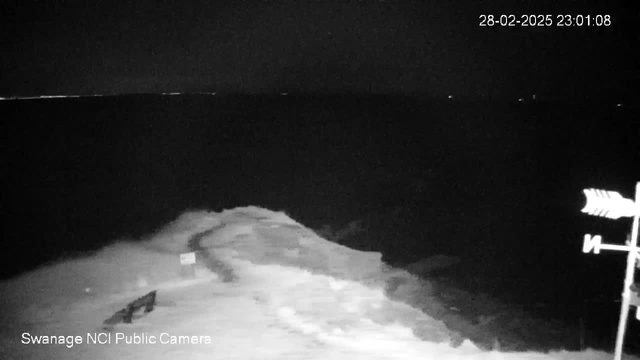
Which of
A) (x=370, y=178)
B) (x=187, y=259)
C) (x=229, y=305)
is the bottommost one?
(x=229, y=305)

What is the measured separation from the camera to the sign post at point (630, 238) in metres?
1.31

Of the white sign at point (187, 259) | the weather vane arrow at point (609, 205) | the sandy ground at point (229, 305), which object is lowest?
the sandy ground at point (229, 305)

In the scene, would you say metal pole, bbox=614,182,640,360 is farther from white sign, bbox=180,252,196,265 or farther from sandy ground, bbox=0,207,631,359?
white sign, bbox=180,252,196,265

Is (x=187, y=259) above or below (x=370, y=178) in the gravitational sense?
below

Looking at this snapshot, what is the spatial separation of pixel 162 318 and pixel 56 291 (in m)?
0.33

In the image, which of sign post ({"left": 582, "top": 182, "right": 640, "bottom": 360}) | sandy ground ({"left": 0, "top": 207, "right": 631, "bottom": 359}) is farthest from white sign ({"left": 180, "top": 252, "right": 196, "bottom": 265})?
sign post ({"left": 582, "top": 182, "right": 640, "bottom": 360})

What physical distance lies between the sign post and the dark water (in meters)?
0.12

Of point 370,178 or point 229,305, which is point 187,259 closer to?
point 229,305

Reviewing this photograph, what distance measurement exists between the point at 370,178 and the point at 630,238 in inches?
28.3

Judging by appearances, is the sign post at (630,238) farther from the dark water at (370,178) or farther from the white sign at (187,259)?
the white sign at (187,259)

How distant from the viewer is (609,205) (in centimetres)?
133

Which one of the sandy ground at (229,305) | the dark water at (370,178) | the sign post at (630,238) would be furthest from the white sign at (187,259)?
the sign post at (630,238)

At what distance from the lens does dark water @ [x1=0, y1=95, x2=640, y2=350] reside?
1.50m

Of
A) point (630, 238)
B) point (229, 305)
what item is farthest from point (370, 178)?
point (630, 238)
